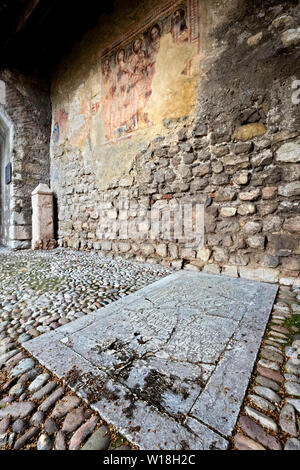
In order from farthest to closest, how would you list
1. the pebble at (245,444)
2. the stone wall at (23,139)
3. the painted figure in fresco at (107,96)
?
the stone wall at (23,139) → the painted figure in fresco at (107,96) → the pebble at (245,444)

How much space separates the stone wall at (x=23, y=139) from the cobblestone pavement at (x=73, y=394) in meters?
3.72

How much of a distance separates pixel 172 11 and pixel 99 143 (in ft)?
7.35

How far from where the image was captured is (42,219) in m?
4.97

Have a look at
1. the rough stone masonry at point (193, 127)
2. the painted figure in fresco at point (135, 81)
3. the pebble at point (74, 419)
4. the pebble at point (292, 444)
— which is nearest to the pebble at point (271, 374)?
the pebble at point (292, 444)

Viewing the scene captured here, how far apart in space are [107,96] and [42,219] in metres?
3.07

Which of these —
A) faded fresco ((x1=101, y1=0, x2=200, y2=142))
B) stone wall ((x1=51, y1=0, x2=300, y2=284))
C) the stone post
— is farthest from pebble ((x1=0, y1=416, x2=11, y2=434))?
the stone post

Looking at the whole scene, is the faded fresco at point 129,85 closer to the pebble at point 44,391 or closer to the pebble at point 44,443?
the pebble at point 44,391

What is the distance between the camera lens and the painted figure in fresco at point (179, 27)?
2838mm

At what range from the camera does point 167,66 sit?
304 cm

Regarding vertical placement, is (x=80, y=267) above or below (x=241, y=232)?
below

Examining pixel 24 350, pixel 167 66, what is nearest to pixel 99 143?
pixel 167 66

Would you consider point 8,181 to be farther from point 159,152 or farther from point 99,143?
point 159,152

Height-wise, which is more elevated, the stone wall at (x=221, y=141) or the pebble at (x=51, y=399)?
the stone wall at (x=221, y=141)
